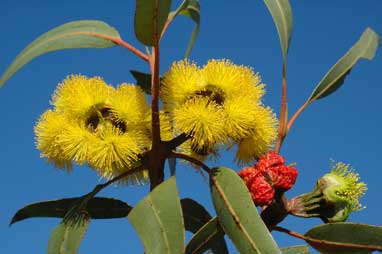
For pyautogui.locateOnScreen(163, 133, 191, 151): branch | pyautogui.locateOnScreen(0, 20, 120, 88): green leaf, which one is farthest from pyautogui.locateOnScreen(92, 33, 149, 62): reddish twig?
pyautogui.locateOnScreen(163, 133, 191, 151): branch

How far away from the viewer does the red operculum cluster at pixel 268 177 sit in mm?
1737

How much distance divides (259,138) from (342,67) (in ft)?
1.43

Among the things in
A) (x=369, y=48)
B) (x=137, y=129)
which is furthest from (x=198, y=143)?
(x=369, y=48)

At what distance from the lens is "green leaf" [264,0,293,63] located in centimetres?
203

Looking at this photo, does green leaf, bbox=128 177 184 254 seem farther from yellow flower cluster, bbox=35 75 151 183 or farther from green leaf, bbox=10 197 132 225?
green leaf, bbox=10 197 132 225

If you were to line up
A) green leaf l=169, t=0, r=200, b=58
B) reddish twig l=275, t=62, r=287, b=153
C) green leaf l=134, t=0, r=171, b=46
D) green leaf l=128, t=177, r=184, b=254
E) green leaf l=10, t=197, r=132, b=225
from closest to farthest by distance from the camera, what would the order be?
green leaf l=128, t=177, r=184, b=254
green leaf l=134, t=0, r=171, b=46
reddish twig l=275, t=62, r=287, b=153
green leaf l=10, t=197, r=132, b=225
green leaf l=169, t=0, r=200, b=58

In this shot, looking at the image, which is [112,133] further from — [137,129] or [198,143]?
[198,143]

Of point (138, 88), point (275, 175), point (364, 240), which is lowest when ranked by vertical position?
point (364, 240)

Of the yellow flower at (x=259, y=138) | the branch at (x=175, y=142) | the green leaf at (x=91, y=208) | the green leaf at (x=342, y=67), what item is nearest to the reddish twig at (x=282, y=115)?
the yellow flower at (x=259, y=138)

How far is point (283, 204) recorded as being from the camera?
1808mm

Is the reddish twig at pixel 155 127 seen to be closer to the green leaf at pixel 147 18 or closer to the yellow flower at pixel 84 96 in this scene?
the green leaf at pixel 147 18

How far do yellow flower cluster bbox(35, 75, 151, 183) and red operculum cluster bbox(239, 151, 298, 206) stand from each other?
26cm

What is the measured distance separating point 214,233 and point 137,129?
32 cm

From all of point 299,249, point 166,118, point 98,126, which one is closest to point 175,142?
point 166,118
